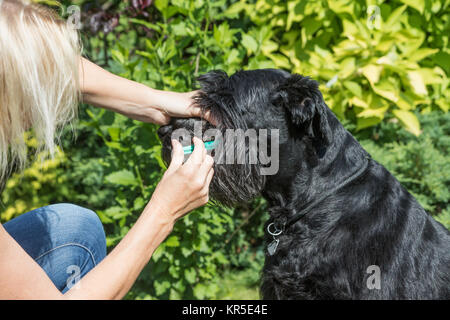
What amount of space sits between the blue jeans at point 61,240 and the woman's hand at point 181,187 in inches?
26.7

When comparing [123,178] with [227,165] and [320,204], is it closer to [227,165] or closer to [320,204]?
[227,165]

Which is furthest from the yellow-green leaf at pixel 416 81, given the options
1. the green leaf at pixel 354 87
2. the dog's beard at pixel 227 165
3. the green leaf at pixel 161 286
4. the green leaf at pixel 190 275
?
the green leaf at pixel 161 286

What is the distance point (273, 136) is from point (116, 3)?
8.52 feet

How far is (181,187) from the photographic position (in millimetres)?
1807

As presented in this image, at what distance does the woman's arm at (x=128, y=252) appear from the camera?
59.2 inches

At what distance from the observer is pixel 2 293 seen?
1471 mm

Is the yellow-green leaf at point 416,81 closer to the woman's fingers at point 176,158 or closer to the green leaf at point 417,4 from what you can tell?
the green leaf at point 417,4

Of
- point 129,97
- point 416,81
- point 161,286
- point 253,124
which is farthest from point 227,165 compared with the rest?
point 416,81

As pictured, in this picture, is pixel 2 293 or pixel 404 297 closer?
pixel 2 293

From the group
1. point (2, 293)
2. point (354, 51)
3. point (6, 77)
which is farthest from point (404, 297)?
point (354, 51)

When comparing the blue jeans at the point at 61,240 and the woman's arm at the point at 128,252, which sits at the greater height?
the woman's arm at the point at 128,252

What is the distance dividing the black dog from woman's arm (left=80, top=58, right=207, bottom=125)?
103 mm

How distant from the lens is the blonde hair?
153cm
